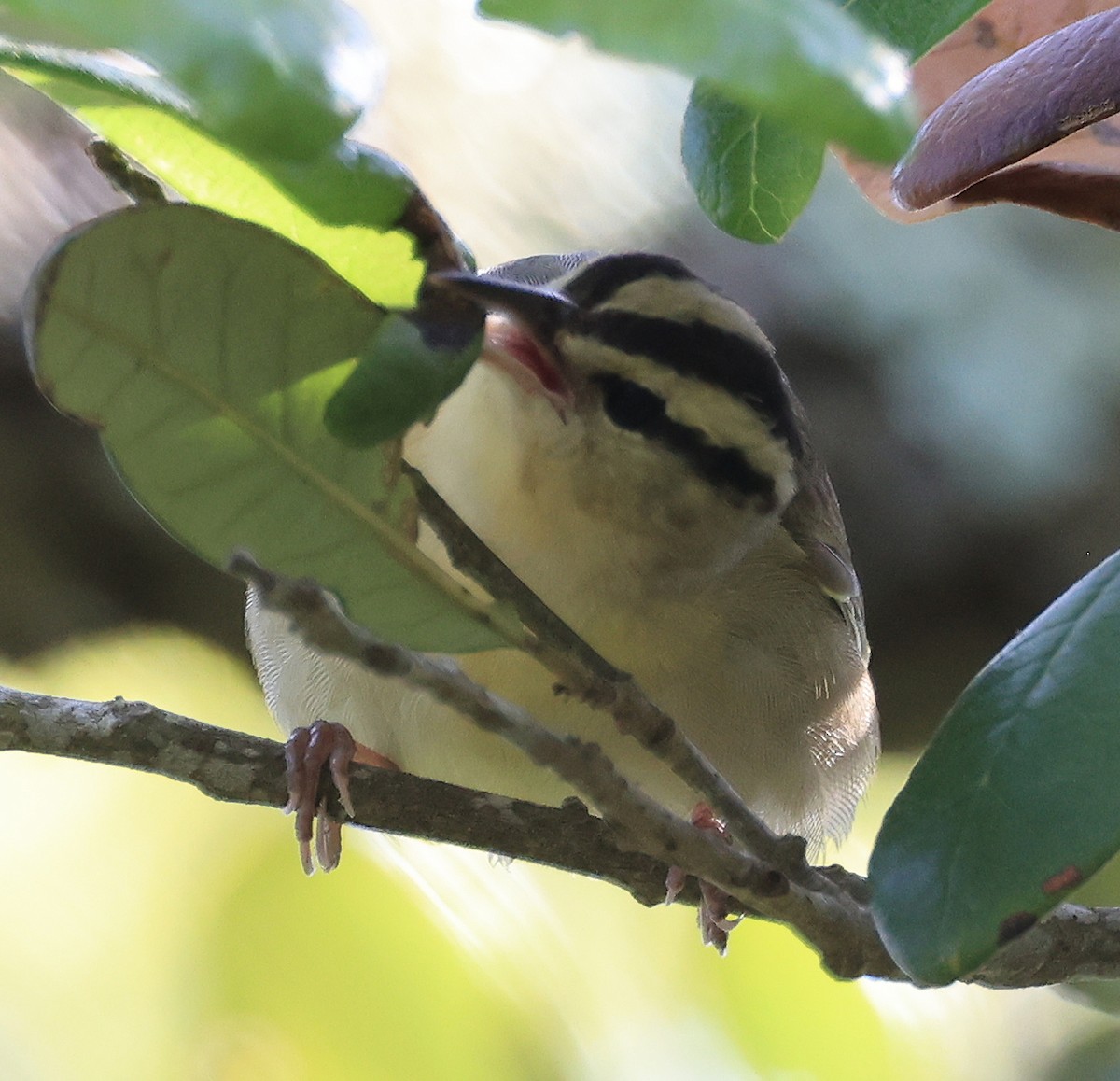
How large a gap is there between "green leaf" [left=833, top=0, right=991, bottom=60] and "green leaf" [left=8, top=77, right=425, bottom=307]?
327 millimetres

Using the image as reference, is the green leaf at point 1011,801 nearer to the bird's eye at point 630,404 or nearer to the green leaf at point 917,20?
the green leaf at point 917,20

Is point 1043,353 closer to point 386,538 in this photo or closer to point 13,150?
point 13,150

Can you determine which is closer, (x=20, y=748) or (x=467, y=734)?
(x=20, y=748)

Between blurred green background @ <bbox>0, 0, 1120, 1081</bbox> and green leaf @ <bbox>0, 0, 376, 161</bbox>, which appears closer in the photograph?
green leaf @ <bbox>0, 0, 376, 161</bbox>

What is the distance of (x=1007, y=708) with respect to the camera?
0.76 meters

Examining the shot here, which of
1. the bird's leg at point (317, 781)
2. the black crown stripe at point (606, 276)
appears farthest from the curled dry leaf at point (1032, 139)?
the bird's leg at point (317, 781)

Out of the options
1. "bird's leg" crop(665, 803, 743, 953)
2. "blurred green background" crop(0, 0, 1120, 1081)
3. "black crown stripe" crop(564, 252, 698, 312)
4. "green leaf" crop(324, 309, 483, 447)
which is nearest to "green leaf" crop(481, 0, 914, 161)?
"green leaf" crop(324, 309, 483, 447)

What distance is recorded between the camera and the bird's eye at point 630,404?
1.12 meters

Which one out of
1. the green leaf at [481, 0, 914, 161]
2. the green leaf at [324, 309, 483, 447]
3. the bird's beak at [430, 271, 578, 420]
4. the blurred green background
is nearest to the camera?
the green leaf at [481, 0, 914, 161]

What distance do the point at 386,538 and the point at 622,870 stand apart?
56cm

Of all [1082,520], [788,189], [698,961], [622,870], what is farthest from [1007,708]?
[1082,520]

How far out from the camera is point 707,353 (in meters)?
1.17

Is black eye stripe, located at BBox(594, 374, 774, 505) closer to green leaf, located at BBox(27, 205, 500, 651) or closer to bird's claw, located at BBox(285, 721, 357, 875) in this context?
bird's claw, located at BBox(285, 721, 357, 875)

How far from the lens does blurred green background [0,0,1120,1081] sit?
73.7 inches
